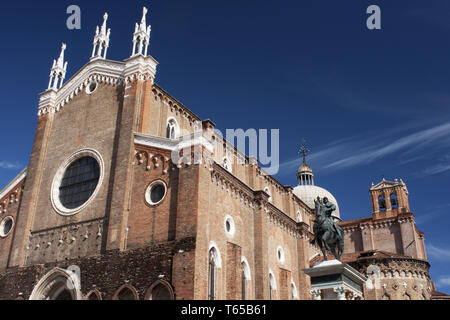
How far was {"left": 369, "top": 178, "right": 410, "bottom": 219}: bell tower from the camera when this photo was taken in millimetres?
38594

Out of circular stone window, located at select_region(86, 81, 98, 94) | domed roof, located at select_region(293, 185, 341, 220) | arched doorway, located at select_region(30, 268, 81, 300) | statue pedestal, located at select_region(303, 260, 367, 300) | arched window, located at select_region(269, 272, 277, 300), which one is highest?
domed roof, located at select_region(293, 185, 341, 220)

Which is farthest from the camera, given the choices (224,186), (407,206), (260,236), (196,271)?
(407,206)

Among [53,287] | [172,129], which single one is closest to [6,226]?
[53,287]

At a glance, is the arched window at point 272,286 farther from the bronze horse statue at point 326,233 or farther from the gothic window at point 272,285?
the bronze horse statue at point 326,233

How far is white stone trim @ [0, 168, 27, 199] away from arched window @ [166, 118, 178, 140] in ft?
27.8

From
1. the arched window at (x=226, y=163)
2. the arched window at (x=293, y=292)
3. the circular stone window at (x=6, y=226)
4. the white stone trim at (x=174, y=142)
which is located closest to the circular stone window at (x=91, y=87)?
the white stone trim at (x=174, y=142)

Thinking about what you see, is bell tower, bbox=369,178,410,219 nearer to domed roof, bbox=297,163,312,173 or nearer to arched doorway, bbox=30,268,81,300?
domed roof, bbox=297,163,312,173

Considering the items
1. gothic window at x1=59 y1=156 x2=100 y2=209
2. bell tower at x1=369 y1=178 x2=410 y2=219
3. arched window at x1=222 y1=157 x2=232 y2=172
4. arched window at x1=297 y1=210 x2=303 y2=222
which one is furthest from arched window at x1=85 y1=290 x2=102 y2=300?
bell tower at x1=369 y1=178 x2=410 y2=219

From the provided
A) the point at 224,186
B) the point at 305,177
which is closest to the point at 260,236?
the point at 224,186

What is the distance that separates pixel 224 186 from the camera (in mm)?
22266

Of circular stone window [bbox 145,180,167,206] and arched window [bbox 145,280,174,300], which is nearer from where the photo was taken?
arched window [bbox 145,280,174,300]

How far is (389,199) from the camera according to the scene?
1549 inches

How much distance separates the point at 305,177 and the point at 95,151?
32198 millimetres
